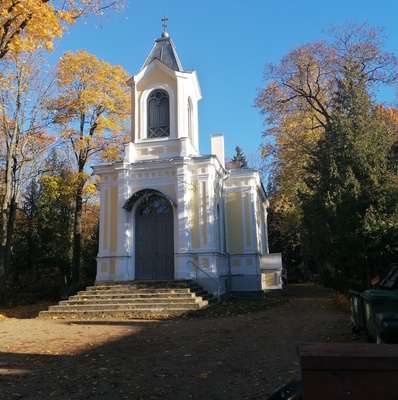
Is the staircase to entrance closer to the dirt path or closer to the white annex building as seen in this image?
the white annex building

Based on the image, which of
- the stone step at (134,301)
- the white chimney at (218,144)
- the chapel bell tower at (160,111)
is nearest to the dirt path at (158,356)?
the stone step at (134,301)

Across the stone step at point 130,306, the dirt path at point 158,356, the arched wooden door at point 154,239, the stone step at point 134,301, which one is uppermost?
the arched wooden door at point 154,239

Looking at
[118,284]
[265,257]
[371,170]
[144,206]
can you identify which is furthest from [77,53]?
[371,170]

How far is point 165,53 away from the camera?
20625 mm

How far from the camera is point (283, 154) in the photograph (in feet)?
84.8

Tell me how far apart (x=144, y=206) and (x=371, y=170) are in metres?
9.49

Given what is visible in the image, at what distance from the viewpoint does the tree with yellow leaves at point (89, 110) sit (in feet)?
72.9

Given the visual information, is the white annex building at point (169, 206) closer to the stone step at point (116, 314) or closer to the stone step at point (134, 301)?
the stone step at point (134, 301)

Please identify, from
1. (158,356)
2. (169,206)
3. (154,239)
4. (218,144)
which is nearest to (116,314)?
(154,239)

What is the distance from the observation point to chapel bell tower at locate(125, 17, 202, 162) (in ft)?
61.2

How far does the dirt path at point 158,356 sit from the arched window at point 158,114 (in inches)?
389

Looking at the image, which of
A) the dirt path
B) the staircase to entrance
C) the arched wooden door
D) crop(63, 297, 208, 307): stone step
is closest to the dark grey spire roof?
the arched wooden door

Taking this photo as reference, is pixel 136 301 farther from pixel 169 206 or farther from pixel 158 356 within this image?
pixel 158 356

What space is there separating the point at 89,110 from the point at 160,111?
224 inches
